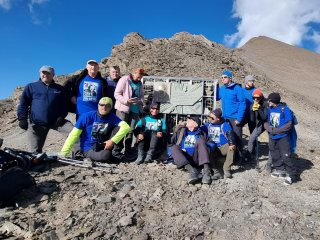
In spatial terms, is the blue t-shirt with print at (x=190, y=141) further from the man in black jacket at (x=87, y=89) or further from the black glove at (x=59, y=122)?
the black glove at (x=59, y=122)

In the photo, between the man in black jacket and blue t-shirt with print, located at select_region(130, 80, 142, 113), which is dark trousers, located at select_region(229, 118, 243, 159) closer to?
blue t-shirt with print, located at select_region(130, 80, 142, 113)

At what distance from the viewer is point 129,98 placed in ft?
25.5

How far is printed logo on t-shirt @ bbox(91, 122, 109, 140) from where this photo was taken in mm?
7086

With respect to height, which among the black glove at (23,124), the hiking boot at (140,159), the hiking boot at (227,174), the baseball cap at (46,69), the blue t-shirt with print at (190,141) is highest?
the baseball cap at (46,69)

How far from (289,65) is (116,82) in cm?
4813

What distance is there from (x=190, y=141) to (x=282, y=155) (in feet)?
6.59

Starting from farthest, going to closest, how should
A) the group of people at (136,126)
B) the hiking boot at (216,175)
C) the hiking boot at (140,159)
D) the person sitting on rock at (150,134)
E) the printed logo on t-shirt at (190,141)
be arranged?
1. the person sitting on rock at (150,134)
2. the hiking boot at (140,159)
3. the printed logo on t-shirt at (190,141)
4. the group of people at (136,126)
5. the hiking boot at (216,175)

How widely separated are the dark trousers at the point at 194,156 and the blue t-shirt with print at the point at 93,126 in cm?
147

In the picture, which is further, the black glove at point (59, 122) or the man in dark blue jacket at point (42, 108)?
the black glove at point (59, 122)

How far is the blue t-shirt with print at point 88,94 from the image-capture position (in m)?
7.40

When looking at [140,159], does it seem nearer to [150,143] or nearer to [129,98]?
[150,143]

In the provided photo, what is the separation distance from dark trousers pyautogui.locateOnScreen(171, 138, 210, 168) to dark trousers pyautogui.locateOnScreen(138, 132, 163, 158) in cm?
85

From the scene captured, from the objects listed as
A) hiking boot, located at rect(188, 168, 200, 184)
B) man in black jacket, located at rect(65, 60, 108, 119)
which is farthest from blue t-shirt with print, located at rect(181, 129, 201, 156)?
man in black jacket, located at rect(65, 60, 108, 119)

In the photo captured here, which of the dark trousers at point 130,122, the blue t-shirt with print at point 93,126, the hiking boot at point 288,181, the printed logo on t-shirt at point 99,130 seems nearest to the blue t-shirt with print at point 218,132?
the hiking boot at point 288,181
